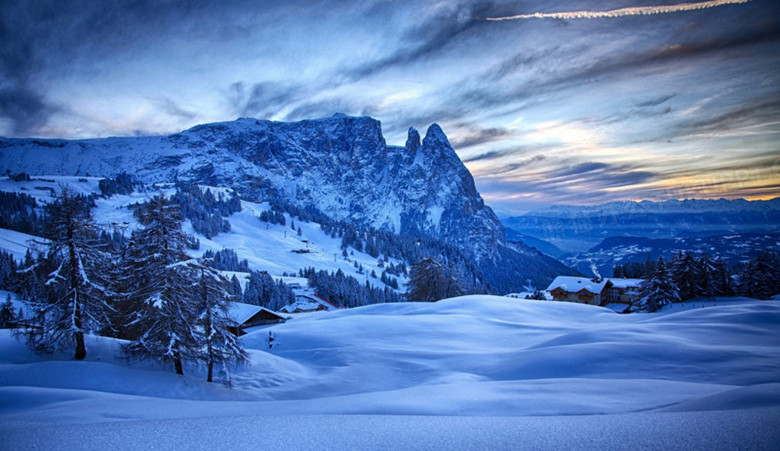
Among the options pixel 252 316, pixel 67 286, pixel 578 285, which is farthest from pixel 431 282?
pixel 67 286

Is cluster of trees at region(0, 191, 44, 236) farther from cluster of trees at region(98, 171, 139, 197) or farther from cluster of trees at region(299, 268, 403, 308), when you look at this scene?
cluster of trees at region(299, 268, 403, 308)

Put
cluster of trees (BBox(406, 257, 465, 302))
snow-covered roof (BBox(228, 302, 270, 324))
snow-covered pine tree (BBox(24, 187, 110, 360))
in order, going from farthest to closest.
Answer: cluster of trees (BBox(406, 257, 465, 302)) → snow-covered roof (BBox(228, 302, 270, 324)) → snow-covered pine tree (BBox(24, 187, 110, 360))

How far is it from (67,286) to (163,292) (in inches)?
196

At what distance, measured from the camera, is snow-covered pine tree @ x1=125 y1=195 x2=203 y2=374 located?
1377 cm

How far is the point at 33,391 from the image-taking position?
9.82 metres

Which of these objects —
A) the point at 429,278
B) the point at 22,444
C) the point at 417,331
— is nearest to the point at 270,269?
the point at 429,278

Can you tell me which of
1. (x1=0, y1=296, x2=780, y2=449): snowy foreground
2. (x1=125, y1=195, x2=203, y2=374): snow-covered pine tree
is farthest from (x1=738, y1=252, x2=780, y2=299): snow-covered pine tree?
(x1=125, y1=195, x2=203, y2=374): snow-covered pine tree

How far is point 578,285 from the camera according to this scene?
2491 inches

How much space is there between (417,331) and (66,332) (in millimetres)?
17834

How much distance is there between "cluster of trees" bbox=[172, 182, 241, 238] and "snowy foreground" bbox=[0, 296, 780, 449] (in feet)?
461

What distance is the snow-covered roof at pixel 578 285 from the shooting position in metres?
60.7

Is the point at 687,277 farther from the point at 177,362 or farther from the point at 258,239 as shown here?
the point at 258,239

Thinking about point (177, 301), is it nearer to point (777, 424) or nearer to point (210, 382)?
point (210, 382)

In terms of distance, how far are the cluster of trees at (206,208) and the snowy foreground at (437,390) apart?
140504 mm
